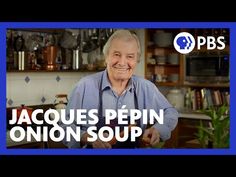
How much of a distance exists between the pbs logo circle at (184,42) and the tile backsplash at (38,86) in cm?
54

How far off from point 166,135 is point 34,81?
0.94 m

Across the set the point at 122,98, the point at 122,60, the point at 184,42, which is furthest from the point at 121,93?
the point at 184,42

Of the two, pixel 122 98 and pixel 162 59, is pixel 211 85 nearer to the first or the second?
pixel 162 59

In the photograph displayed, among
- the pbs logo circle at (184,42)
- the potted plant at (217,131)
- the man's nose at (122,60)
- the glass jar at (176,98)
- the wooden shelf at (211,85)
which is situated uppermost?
the pbs logo circle at (184,42)

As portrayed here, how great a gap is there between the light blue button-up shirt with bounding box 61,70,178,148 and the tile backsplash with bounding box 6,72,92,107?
59mm

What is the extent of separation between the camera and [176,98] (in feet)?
9.78

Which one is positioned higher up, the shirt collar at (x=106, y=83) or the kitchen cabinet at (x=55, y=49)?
the kitchen cabinet at (x=55, y=49)

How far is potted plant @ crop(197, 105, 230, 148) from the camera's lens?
2.82m

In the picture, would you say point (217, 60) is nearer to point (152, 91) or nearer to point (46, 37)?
point (152, 91)

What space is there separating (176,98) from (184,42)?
349 mm

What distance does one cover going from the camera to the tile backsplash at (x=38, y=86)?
9.45 ft

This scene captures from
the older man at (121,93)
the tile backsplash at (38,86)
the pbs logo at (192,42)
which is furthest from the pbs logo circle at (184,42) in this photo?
the tile backsplash at (38,86)

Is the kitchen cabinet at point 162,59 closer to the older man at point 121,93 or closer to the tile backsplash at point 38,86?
the older man at point 121,93
